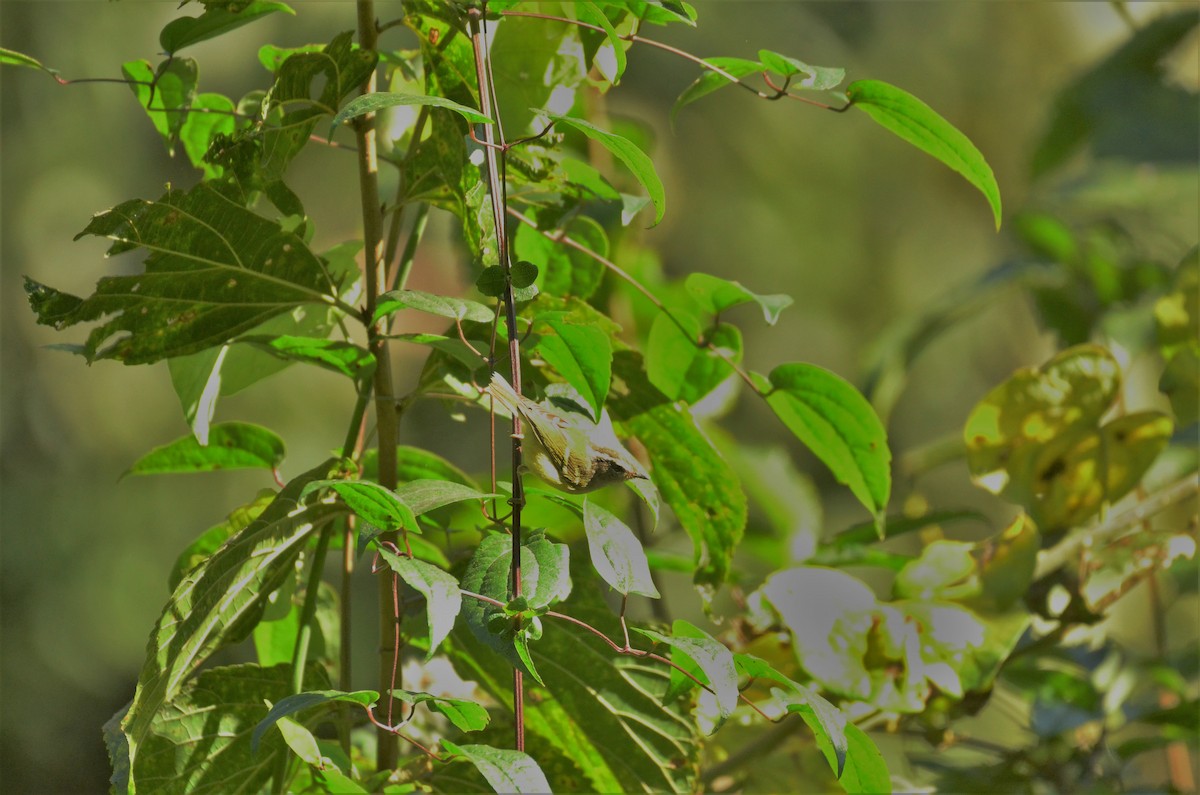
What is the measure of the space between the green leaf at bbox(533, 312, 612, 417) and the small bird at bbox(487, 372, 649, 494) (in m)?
0.02

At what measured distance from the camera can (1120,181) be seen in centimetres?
78

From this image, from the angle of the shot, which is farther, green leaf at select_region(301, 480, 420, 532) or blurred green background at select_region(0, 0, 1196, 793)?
blurred green background at select_region(0, 0, 1196, 793)

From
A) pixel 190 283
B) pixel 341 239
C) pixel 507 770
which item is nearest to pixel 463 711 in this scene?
pixel 507 770


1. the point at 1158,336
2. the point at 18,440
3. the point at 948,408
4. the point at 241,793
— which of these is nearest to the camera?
the point at 241,793

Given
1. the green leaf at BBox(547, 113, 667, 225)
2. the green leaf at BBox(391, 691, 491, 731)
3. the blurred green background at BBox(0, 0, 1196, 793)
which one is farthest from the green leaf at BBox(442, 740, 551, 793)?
the blurred green background at BBox(0, 0, 1196, 793)

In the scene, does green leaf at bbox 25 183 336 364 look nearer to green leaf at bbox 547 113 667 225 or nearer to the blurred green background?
green leaf at bbox 547 113 667 225

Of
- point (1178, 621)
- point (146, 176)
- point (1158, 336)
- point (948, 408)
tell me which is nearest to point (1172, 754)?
point (1158, 336)

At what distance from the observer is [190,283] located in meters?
0.26

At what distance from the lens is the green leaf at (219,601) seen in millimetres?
233

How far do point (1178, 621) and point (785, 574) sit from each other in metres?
1.04

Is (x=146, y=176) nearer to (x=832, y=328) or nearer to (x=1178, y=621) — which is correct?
(x=832, y=328)

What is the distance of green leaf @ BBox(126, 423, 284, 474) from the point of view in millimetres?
325

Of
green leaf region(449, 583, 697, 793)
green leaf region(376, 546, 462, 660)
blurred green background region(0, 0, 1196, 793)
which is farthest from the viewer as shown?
blurred green background region(0, 0, 1196, 793)

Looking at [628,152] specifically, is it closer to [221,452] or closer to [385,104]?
[385,104]
